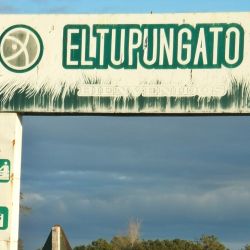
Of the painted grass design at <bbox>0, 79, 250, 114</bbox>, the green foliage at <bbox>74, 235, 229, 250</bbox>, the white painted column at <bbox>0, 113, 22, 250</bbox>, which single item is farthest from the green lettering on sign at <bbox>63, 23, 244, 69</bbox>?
the green foliage at <bbox>74, 235, 229, 250</bbox>

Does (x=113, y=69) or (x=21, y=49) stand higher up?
(x=21, y=49)

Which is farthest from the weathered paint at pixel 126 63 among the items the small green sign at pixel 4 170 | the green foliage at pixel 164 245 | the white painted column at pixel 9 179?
the green foliage at pixel 164 245

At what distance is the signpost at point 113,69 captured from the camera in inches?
650

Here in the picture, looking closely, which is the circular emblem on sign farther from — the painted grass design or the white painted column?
the white painted column

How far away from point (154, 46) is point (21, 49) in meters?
2.52

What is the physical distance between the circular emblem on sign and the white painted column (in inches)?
37.3

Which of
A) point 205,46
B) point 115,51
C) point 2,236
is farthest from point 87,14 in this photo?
point 2,236

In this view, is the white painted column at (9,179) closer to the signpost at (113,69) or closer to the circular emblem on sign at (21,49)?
the signpost at (113,69)

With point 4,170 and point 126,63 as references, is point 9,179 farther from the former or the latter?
point 126,63

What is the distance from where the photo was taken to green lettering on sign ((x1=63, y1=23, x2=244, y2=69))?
1650cm

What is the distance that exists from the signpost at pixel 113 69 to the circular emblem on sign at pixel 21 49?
0.02 m

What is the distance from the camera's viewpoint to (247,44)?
16469 mm

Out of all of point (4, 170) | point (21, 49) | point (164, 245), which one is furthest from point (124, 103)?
point (164, 245)

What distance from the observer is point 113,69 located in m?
16.8
